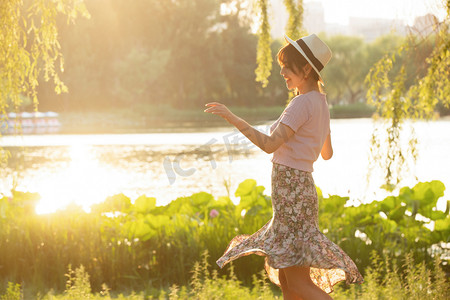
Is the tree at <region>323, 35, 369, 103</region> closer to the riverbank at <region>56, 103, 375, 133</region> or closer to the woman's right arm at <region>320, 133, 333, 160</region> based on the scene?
the riverbank at <region>56, 103, 375, 133</region>

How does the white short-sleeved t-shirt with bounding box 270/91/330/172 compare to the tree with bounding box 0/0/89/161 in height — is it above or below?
below

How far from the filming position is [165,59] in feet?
161

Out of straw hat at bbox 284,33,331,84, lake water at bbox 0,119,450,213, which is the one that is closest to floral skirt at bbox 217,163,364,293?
straw hat at bbox 284,33,331,84

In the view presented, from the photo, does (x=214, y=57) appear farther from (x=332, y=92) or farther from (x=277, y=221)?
(x=277, y=221)

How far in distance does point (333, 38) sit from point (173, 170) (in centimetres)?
4967

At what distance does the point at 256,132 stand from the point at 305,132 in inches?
12.1

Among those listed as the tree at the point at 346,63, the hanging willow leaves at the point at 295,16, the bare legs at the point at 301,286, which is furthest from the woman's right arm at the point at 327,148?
the tree at the point at 346,63

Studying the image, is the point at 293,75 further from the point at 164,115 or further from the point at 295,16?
the point at 164,115

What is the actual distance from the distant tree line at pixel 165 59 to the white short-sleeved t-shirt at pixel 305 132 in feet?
149

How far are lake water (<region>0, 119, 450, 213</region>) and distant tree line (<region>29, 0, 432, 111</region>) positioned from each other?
25.0 meters

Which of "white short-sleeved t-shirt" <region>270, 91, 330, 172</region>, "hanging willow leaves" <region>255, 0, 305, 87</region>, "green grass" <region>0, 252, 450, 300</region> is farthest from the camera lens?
"hanging willow leaves" <region>255, 0, 305, 87</region>

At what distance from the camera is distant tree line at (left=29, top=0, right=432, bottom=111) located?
48.9 metres

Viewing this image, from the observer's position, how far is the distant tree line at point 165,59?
160ft

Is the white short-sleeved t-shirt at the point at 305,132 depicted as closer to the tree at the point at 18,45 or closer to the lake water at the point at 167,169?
the tree at the point at 18,45
